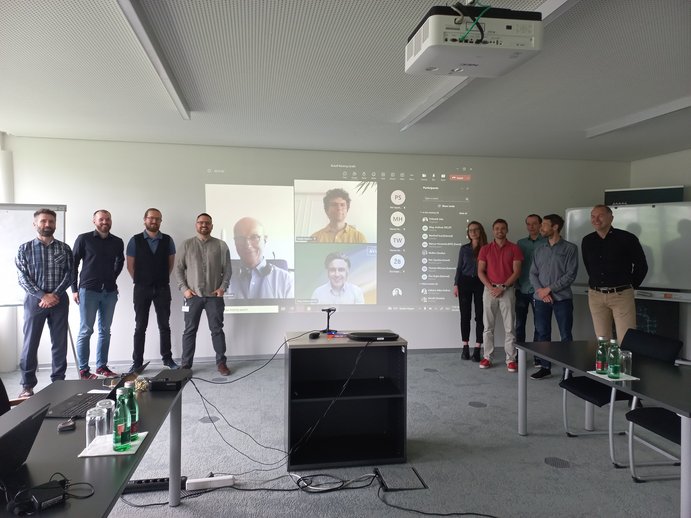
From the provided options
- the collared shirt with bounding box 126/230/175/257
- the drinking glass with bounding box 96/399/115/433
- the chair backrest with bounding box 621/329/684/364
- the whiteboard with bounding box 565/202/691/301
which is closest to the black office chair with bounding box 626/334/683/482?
the chair backrest with bounding box 621/329/684/364

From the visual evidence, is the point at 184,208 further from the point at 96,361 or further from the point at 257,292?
the point at 96,361

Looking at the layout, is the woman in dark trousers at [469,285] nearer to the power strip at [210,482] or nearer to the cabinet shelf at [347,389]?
the cabinet shelf at [347,389]

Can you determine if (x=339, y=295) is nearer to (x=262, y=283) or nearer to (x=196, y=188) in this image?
(x=262, y=283)

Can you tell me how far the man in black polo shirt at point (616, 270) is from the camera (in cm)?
393

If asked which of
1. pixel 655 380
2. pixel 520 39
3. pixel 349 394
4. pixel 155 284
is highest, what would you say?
pixel 520 39

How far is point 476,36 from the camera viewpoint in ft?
5.70

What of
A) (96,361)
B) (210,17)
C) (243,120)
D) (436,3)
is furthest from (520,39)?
(96,361)

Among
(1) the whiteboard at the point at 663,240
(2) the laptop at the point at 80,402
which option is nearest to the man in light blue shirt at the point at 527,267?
(1) the whiteboard at the point at 663,240

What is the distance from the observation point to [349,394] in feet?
8.91

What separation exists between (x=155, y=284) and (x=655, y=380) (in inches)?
174

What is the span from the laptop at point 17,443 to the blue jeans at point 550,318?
4.44m

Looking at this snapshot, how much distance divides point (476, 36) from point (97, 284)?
4.21m

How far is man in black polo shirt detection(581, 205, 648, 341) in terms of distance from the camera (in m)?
3.93

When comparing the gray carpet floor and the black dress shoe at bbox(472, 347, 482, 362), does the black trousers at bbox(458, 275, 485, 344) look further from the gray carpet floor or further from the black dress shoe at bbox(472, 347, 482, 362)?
the gray carpet floor
